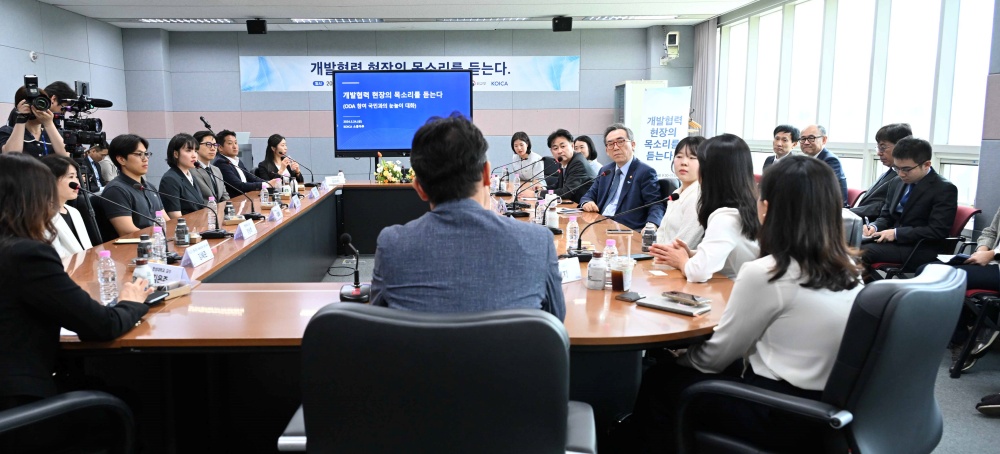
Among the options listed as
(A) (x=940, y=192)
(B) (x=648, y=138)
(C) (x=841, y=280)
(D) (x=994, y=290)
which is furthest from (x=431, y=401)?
(B) (x=648, y=138)

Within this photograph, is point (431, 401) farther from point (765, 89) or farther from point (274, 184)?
point (765, 89)

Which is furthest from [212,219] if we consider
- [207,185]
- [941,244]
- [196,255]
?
[941,244]

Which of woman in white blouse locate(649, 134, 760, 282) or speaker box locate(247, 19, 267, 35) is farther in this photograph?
speaker box locate(247, 19, 267, 35)

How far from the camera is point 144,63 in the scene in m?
9.38

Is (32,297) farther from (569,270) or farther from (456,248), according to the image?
(569,270)

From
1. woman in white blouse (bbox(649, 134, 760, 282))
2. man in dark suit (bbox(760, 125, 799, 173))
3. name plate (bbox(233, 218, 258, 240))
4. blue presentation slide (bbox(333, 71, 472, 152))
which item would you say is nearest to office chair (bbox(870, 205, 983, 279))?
man in dark suit (bbox(760, 125, 799, 173))

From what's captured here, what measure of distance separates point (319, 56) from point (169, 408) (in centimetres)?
840

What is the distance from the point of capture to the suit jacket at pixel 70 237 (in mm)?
2945

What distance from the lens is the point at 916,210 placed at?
395 centimetres

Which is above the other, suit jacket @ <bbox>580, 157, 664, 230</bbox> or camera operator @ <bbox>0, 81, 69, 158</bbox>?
camera operator @ <bbox>0, 81, 69, 158</bbox>

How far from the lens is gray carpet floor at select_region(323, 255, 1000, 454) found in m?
2.55

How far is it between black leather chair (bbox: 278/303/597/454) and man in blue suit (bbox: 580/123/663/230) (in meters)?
3.21

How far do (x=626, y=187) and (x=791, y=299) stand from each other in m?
2.93

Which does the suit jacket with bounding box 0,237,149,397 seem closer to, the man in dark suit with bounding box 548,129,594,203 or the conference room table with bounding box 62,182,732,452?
the conference room table with bounding box 62,182,732,452
